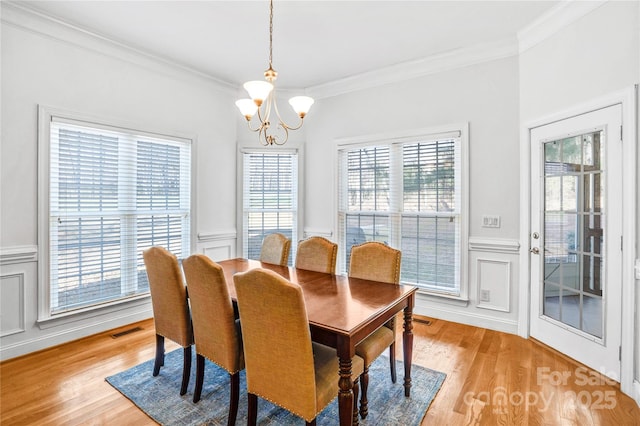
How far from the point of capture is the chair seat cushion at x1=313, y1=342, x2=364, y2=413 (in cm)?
155

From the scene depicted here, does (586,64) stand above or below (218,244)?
above

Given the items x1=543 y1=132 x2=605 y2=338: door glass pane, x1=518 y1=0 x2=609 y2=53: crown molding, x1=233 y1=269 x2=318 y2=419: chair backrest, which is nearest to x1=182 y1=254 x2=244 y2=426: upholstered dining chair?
x1=233 y1=269 x2=318 y2=419: chair backrest

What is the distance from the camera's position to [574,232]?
2670 mm

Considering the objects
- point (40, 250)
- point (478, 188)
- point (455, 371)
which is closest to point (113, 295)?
point (40, 250)

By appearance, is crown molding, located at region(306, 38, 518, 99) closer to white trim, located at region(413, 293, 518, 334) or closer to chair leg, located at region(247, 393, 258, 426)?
white trim, located at region(413, 293, 518, 334)

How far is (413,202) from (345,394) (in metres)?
2.62

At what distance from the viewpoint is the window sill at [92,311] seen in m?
2.87

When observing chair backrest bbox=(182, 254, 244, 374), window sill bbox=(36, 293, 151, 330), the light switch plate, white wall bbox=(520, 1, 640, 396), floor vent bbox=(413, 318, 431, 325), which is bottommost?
floor vent bbox=(413, 318, 431, 325)

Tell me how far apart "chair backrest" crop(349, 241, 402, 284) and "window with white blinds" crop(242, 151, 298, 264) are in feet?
6.83

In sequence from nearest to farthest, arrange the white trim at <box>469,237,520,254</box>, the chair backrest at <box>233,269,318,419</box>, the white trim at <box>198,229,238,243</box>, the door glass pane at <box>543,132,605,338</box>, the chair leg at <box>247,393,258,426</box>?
the chair backrest at <box>233,269,318,419</box> < the chair leg at <box>247,393,258,426</box> < the door glass pane at <box>543,132,605,338</box> < the white trim at <box>469,237,520,254</box> < the white trim at <box>198,229,238,243</box>

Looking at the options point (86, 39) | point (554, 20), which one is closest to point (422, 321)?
point (554, 20)

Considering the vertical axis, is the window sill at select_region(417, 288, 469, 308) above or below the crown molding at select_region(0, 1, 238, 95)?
below

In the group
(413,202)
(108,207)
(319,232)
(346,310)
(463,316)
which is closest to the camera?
(346,310)

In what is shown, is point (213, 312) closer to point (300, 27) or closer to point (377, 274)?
point (377, 274)
